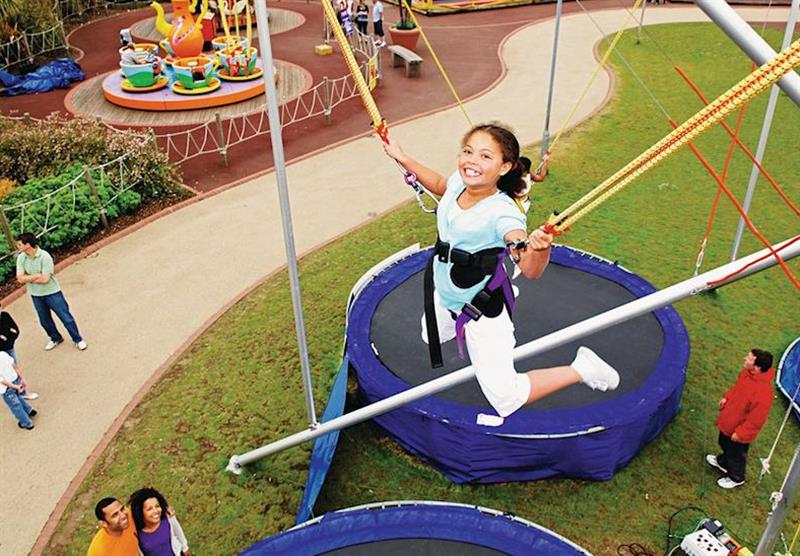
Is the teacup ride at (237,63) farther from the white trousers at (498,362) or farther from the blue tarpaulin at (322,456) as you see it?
the white trousers at (498,362)

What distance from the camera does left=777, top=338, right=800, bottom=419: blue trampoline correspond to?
20.6ft

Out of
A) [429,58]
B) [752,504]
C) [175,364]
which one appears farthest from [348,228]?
[429,58]

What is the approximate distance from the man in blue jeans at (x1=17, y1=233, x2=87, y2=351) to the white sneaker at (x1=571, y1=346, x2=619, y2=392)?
5484mm

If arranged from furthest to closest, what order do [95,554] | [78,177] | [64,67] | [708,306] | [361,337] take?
[64,67]
[78,177]
[708,306]
[361,337]
[95,554]

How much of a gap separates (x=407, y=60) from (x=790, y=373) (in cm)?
1255

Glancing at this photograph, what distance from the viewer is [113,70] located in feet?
58.4

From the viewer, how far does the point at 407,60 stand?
54.6 feet

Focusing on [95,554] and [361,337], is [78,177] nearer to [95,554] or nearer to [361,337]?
[361,337]

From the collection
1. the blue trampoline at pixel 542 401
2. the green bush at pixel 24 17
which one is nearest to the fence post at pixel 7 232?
the blue trampoline at pixel 542 401

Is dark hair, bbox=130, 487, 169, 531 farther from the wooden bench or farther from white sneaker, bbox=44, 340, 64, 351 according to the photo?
the wooden bench

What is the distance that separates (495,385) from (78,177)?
7763 millimetres

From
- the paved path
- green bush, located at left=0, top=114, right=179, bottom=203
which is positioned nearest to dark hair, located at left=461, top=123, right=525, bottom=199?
the paved path

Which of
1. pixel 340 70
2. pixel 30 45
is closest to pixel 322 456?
pixel 340 70

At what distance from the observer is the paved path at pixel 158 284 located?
595 cm
